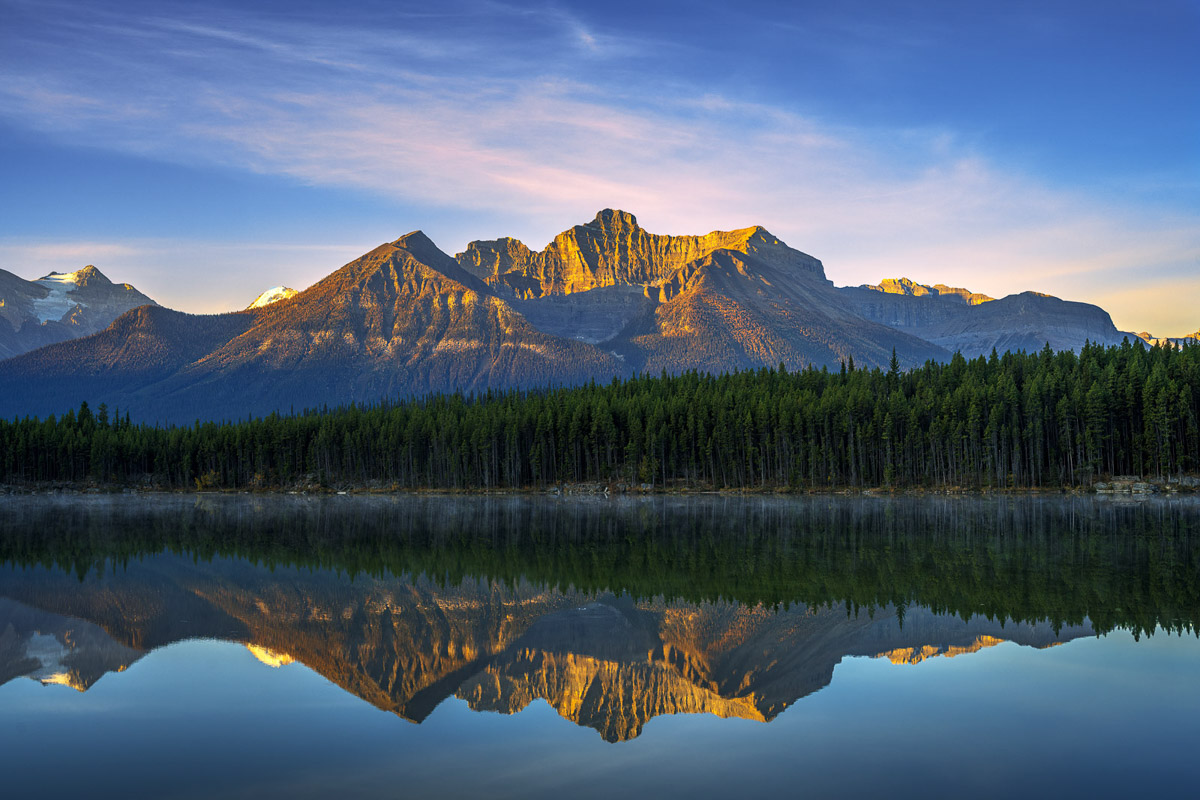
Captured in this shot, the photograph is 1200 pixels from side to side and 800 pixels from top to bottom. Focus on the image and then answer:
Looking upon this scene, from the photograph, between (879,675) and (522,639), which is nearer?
(879,675)

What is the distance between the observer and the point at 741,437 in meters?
133

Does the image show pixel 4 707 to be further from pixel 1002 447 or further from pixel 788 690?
pixel 1002 447

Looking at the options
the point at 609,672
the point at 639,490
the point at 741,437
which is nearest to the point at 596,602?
the point at 609,672

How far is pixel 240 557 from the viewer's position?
48062 millimetres

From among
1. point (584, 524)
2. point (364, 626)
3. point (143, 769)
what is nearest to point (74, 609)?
point (364, 626)

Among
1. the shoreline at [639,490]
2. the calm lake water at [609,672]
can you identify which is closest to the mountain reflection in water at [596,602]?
the calm lake water at [609,672]

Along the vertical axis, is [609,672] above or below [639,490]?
above

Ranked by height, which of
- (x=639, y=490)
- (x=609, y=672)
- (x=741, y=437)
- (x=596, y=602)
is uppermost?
(x=741, y=437)

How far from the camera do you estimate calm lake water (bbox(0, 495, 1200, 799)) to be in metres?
15.6

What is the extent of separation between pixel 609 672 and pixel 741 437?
11176 centimetres

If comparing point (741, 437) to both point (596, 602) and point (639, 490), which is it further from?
point (596, 602)

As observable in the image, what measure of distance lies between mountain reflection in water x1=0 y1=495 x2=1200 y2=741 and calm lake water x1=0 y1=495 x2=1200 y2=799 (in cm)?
16

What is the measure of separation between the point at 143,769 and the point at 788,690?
13.0m

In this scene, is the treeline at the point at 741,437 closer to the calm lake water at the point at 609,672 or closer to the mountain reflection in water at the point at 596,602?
the mountain reflection in water at the point at 596,602
